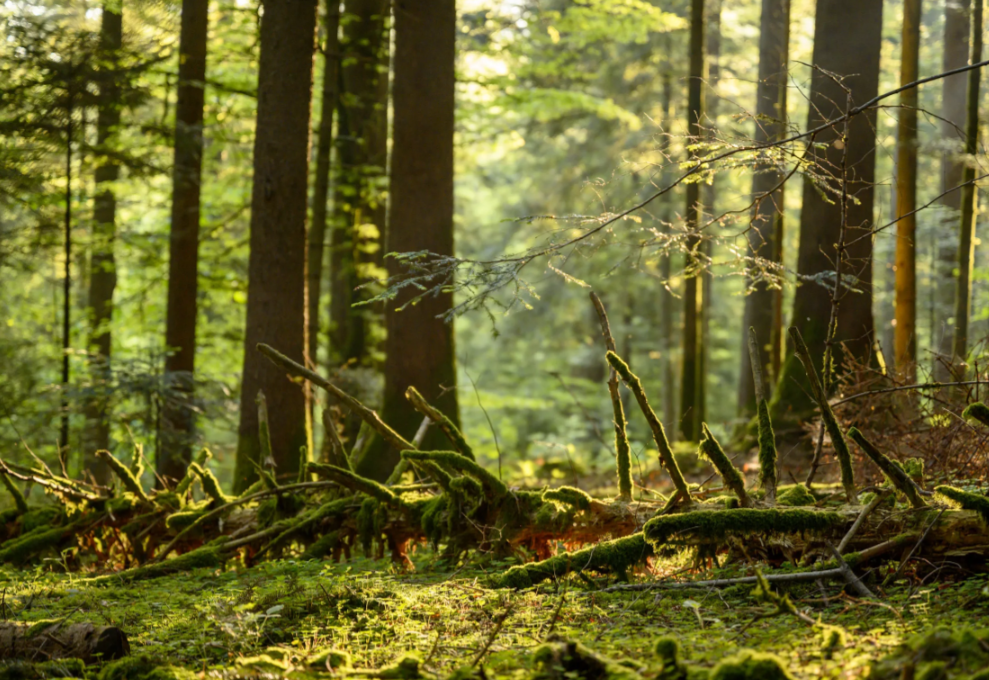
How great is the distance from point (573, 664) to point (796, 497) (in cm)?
269

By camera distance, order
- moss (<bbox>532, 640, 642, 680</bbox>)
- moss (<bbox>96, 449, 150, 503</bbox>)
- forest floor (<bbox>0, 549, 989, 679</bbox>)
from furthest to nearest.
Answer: moss (<bbox>96, 449, 150, 503</bbox>), forest floor (<bbox>0, 549, 989, 679</bbox>), moss (<bbox>532, 640, 642, 680</bbox>)

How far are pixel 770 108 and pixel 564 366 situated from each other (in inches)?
528

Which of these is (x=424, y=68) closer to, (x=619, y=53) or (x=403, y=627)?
(x=403, y=627)

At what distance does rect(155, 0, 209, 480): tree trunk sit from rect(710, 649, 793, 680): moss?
908cm

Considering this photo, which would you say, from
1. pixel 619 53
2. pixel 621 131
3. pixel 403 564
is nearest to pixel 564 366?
pixel 621 131

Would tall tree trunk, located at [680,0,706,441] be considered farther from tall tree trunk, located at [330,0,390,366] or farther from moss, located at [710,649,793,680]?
moss, located at [710,649,793,680]

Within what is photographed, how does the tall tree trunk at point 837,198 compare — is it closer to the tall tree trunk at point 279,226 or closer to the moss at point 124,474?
the tall tree trunk at point 279,226

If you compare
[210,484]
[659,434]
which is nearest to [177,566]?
[210,484]

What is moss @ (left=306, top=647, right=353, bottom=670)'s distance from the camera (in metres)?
3.05

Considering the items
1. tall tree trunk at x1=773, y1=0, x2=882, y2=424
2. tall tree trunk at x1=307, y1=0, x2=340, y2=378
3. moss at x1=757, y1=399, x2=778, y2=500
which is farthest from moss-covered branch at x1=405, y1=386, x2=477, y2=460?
tall tree trunk at x1=307, y1=0, x2=340, y2=378

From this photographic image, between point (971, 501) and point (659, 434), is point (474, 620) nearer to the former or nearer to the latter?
point (659, 434)

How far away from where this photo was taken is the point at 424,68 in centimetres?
912

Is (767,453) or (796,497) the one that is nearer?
(767,453)

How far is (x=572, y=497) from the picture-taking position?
514 centimetres
